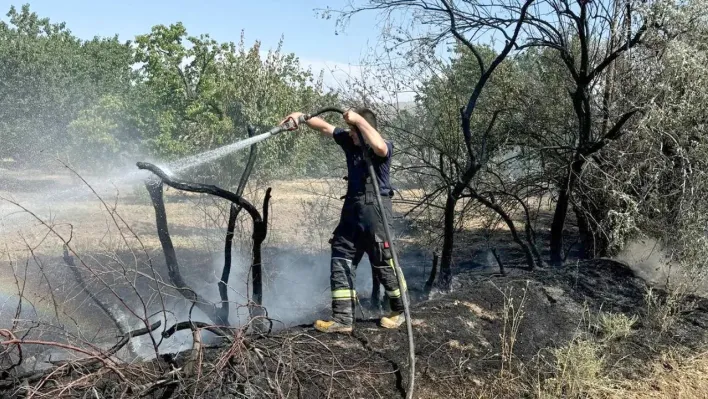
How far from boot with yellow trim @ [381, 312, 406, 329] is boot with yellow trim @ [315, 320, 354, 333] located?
0.28m

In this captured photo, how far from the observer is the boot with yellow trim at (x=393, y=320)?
4.80 metres

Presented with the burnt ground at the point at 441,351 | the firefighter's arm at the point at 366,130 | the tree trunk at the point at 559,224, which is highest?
the firefighter's arm at the point at 366,130

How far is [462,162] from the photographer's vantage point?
8727 millimetres

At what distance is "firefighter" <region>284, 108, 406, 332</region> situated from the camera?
15.5 ft

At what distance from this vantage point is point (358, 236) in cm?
484

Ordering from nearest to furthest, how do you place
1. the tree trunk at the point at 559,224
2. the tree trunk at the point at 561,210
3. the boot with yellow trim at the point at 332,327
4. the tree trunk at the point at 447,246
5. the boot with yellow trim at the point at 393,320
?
1. the boot with yellow trim at the point at 332,327
2. the boot with yellow trim at the point at 393,320
3. the tree trunk at the point at 447,246
4. the tree trunk at the point at 561,210
5. the tree trunk at the point at 559,224

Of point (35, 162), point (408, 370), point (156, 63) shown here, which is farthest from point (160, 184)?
point (35, 162)

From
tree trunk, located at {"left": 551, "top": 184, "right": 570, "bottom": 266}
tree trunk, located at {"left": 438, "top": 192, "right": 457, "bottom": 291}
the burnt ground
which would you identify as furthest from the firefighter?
tree trunk, located at {"left": 551, "top": 184, "right": 570, "bottom": 266}

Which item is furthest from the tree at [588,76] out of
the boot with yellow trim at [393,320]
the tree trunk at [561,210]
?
the boot with yellow trim at [393,320]

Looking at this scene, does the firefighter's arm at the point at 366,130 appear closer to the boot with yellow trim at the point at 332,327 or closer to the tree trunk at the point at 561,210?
the boot with yellow trim at the point at 332,327

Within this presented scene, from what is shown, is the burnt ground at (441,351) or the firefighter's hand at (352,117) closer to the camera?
the burnt ground at (441,351)

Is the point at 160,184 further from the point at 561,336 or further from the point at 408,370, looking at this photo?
the point at 561,336

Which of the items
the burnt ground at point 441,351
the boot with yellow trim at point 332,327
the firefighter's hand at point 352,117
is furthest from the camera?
the boot with yellow trim at point 332,327

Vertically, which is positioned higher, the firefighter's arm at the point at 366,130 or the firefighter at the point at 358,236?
the firefighter's arm at the point at 366,130
